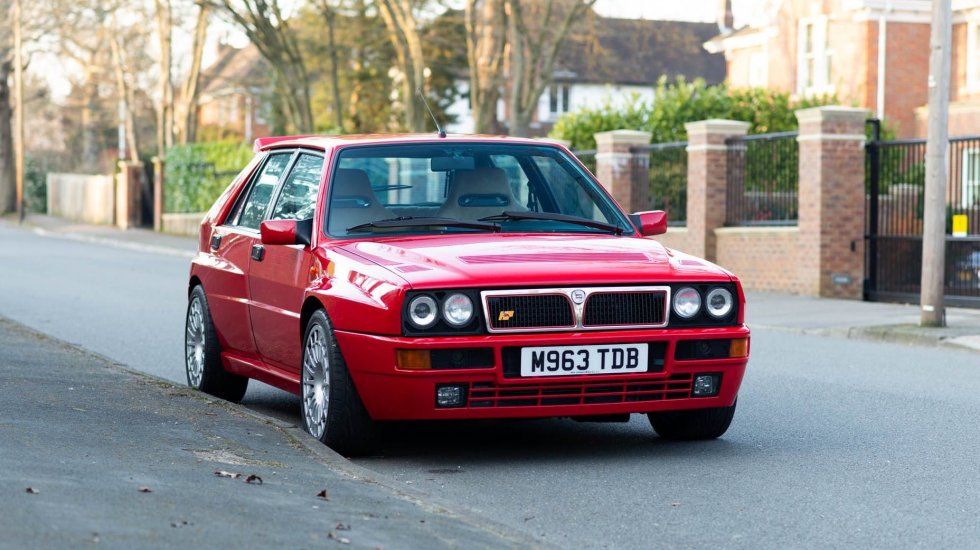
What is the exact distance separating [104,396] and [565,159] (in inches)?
113

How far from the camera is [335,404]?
7.71 metres

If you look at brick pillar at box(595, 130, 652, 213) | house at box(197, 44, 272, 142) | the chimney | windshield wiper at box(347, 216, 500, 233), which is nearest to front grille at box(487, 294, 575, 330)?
windshield wiper at box(347, 216, 500, 233)

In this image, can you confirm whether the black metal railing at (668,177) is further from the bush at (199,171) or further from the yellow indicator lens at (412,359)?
the yellow indicator lens at (412,359)

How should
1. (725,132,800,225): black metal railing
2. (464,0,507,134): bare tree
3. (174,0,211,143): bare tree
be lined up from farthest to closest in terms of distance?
(174,0,211,143): bare tree
(464,0,507,134): bare tree
(725,132,800,225): black metal railing

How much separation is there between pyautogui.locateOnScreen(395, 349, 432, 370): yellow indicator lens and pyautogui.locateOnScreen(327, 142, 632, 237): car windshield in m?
1.11

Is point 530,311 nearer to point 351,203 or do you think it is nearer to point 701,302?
point 701,302

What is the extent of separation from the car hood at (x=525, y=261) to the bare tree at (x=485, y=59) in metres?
24.8

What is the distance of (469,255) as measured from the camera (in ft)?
25.4

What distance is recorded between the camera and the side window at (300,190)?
29.0 feet

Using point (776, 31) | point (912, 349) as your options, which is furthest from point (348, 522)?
point (776, 31)

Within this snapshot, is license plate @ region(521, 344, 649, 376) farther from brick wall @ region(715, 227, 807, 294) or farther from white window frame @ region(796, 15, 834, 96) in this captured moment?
white window frame @ region(796, 15, 834, 96)

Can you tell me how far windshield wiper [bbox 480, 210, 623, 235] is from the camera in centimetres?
857

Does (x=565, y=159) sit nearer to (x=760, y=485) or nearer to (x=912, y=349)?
(x=760, y=485)

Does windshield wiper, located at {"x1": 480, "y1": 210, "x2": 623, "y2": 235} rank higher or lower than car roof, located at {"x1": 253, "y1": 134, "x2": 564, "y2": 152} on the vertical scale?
lower
